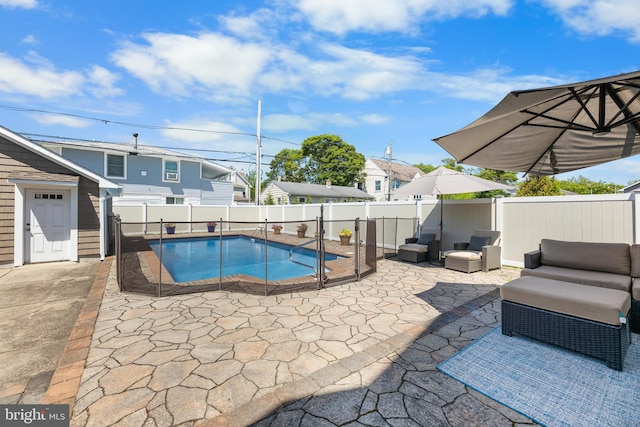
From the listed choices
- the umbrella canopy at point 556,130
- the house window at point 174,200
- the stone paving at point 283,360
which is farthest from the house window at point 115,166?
the umbrella canopy at point 556,130

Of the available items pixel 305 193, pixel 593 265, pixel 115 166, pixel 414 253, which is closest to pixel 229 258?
pixel 414 253

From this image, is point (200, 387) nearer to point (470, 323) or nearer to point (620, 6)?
point (470, 323)

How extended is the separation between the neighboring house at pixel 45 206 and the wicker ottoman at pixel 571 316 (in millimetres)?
9729

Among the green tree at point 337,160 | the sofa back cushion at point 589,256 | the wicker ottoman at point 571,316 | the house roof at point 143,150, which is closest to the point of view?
the wicker ottoman at point 571,316

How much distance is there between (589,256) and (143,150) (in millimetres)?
21075

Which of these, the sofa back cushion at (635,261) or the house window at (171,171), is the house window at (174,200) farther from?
the sofa back cushion at (635,261)

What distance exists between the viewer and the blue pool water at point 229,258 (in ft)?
27.3

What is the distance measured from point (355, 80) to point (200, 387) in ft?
49.6

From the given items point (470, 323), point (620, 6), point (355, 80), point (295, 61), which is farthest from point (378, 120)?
point (470, 323)

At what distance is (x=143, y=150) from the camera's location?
17.7 m

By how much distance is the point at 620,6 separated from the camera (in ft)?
16.9

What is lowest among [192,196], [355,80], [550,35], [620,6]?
[192,196]

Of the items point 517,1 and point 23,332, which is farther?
point 517,1

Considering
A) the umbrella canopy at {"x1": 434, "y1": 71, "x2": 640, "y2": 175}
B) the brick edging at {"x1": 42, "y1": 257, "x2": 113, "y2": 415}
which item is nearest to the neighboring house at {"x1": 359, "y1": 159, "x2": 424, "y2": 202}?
the umbrella canopy at {"x1": 434, "y1": 71, "x2": 640, "y2": 175}
